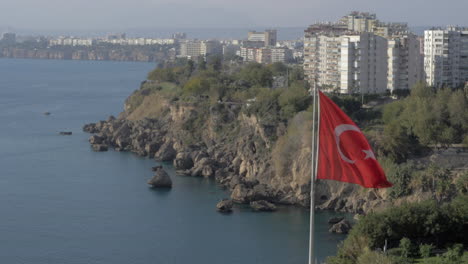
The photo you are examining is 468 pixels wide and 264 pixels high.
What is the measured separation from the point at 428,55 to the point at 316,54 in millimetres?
3755

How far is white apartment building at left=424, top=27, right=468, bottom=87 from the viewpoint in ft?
88.4

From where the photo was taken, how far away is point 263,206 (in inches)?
682

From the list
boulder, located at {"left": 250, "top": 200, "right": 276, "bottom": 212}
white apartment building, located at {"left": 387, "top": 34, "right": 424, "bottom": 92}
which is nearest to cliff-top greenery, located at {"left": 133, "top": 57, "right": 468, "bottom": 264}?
white apartment building, located at {"left": 387, "top": 34, "right": 424, "bottom": 92}

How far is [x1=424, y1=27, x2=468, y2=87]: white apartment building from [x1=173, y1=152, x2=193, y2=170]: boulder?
9.06 meters

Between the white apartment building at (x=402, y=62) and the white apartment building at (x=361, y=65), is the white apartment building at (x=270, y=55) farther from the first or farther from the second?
the white apartment building at (x=361, y=65)

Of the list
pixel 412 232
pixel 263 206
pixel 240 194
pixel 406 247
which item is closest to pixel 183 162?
pixel 240 194

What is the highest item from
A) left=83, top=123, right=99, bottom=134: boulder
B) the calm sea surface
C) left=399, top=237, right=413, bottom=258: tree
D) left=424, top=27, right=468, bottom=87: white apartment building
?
left=424, top=27, right=468, bottom=87: white apartment building

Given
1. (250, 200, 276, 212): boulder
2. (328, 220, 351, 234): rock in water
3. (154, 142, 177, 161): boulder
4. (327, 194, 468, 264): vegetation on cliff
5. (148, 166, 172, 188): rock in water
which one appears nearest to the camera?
(327, 194, 468, 264): vegetation on cliff

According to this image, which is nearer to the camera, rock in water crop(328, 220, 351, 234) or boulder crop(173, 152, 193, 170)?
rock in water crop(328, 220, 351, 234)

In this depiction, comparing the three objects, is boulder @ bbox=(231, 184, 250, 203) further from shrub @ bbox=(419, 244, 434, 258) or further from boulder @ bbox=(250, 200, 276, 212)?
shrub @ bbox=(419, 244, 434, 258)

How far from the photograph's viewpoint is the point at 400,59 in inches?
999

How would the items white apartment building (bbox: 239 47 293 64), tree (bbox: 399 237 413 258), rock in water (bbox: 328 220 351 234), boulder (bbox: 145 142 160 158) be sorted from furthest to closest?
white apartment building (bbox: 239 47 293 64) < boulder (bbox: 145 142 160 158) < rock in water (bbox: 328 220 351 234) < tree (bbox: 399 237 413 258)

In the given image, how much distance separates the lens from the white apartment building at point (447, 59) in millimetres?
26938

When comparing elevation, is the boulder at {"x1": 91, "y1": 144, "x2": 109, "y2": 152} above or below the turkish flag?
below
